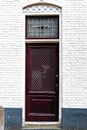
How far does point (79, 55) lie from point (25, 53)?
1.47 m

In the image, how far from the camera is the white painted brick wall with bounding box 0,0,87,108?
30.3 ft

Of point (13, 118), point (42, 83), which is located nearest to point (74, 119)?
point (42, 83)

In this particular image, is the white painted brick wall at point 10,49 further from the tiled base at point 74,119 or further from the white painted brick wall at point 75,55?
the tiled base at point 74,119

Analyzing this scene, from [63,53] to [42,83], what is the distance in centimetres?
105

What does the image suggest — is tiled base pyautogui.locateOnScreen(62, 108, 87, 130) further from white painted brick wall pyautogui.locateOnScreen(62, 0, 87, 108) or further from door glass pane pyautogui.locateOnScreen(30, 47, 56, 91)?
door glass pane pyautogui.locateOnScreen(30, 47, 56, 91)

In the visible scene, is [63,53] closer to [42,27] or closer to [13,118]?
[42,27]

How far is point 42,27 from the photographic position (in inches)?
375

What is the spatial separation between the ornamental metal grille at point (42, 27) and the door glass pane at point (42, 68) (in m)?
0.39

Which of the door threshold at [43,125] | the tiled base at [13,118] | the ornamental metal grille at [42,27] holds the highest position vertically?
the ornamental metal grille at [42,27]

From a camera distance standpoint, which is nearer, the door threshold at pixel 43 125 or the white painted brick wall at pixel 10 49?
the door threshold at pixel 43 125

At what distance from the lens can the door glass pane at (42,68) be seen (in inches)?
377

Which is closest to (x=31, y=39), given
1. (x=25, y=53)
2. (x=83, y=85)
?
(x=25, y=53)

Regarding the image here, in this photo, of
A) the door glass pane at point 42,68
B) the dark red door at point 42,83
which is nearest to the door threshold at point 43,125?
the dark red door at point 42,83

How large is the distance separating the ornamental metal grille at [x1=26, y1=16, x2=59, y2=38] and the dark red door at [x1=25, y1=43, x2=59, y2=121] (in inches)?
11.0
